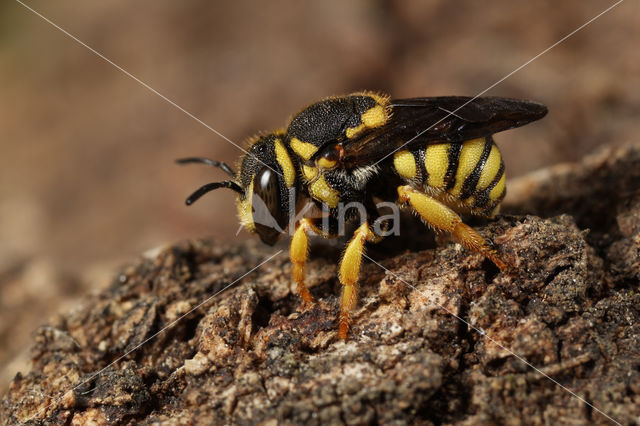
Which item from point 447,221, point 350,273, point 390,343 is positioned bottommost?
point 390,343

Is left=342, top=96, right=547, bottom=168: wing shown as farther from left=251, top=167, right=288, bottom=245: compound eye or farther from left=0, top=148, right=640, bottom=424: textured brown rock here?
left=0, top=148, right=640, bottom=424: textured brown rock

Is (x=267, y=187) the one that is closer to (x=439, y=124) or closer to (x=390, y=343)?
(x=439, y=124)

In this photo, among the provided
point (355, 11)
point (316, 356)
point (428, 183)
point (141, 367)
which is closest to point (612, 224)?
point (428, 183)

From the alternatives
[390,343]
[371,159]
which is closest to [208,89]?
[371,159]

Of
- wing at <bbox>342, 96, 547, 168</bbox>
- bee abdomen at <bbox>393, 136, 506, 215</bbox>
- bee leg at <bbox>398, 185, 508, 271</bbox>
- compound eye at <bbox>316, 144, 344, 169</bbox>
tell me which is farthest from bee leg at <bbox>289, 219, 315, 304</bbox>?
bee abdomen at <bbox>393, 136, 506, 215</bbox>

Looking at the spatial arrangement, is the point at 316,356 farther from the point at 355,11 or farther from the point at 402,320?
the point at 355,11

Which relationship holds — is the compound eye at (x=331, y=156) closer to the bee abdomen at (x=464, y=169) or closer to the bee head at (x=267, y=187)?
the bee head at (x=267, y=187)

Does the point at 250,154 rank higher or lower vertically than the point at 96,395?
higher
